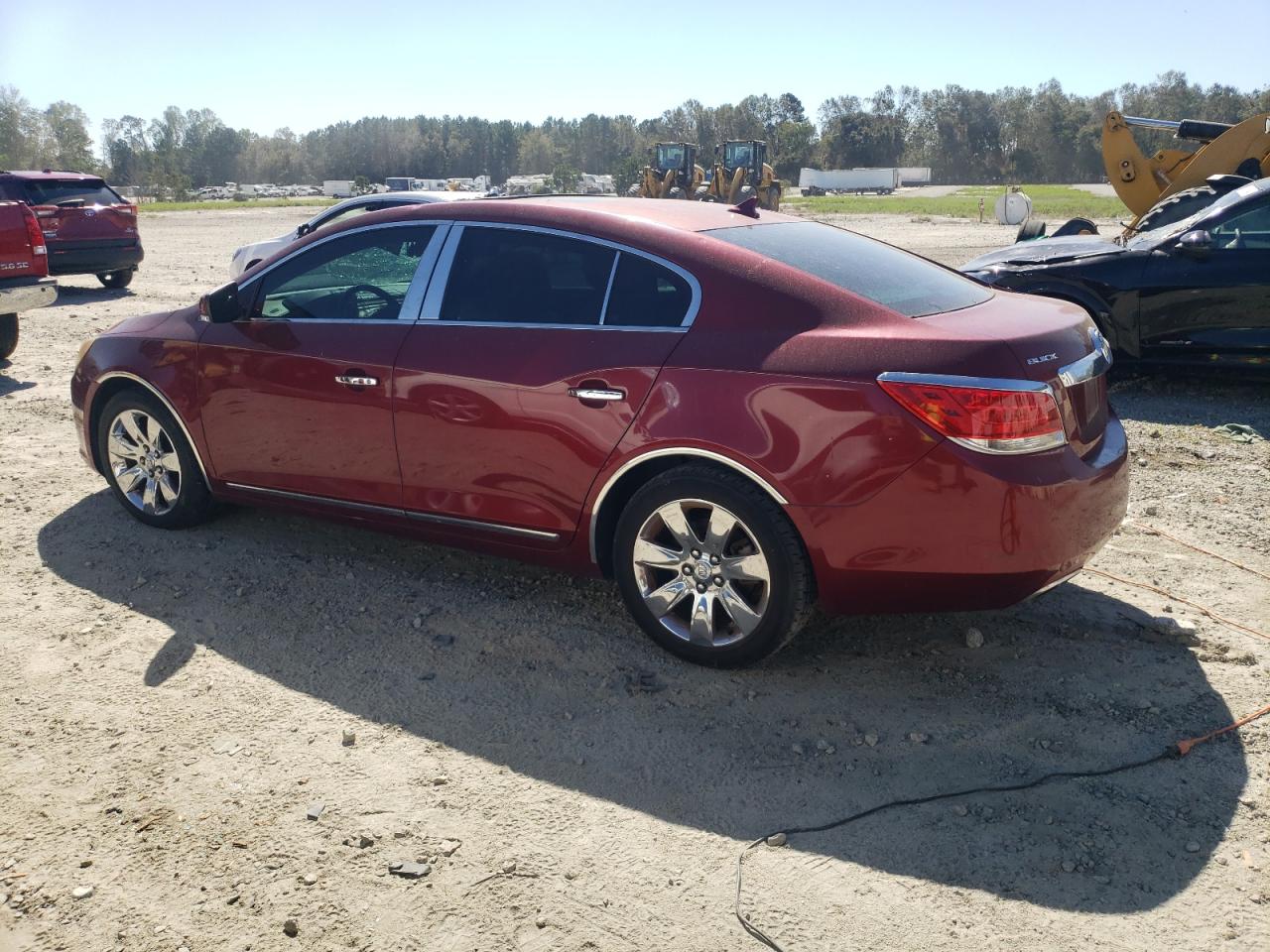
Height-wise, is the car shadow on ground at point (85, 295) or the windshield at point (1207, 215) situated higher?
the windshield at point (1207, 215)

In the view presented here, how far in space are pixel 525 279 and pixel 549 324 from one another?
0.27 m

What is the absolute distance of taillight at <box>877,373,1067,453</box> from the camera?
3.59 meters

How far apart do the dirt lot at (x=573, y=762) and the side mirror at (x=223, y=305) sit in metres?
1.15

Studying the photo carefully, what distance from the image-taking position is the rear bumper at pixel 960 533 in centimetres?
360

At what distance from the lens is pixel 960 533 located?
3.64m

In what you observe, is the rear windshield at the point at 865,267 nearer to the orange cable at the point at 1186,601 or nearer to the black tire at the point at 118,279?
the orange cable at the point at 1186,601

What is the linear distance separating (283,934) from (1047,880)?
6.47 ft

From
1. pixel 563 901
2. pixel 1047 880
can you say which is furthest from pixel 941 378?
pixel 563 901

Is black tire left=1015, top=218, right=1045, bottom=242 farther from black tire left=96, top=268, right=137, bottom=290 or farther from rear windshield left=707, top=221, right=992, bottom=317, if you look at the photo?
black tire left=96, top=268, right=137, bottom=290

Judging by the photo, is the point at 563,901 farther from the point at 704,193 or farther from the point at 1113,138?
the point at 704,193

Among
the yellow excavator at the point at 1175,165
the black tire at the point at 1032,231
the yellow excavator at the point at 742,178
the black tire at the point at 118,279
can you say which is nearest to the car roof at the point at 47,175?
the black tire at the point at 118,279

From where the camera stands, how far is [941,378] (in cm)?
360

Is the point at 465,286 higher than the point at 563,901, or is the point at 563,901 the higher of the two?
the point at 465,286

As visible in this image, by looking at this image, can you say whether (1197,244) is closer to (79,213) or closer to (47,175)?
(79,213)
